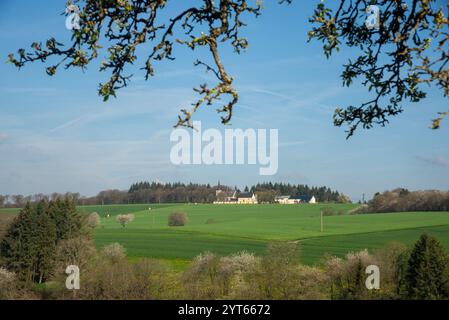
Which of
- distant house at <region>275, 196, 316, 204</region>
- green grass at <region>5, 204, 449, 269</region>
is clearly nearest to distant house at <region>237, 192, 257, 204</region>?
distant house at <region>275, 196, 316, 204</region>

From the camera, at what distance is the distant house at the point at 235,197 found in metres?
105

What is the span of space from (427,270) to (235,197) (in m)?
85.7

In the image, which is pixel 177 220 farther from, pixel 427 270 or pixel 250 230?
pixel 427 270

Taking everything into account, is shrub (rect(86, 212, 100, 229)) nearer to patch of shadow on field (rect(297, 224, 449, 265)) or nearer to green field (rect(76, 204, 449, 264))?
green field (rect(76, 204, 449, 264))

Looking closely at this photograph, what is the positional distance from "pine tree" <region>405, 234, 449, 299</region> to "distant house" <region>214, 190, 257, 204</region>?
231 feet

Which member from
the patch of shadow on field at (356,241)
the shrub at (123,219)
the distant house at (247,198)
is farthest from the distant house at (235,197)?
the patch of shadow on field at (356,241)

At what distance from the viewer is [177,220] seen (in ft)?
240

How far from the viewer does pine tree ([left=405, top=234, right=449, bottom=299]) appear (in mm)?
28984

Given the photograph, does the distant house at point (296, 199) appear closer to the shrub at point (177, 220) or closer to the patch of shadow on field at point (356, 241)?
the shrub at point (177, 220)

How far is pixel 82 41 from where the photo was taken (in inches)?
183

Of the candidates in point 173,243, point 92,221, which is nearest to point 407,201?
point 173,243
